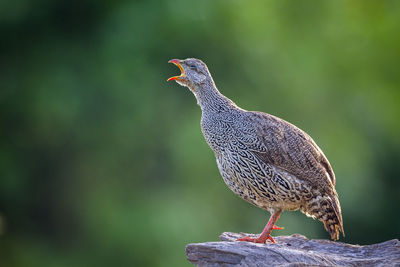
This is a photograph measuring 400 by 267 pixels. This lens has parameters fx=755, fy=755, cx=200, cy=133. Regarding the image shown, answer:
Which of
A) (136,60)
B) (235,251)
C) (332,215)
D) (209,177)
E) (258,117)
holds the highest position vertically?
(136,60)

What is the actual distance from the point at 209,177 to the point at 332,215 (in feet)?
27.8

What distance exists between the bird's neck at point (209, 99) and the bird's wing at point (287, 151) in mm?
438

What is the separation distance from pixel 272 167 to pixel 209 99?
3.95 feet

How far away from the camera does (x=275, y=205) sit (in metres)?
8.43

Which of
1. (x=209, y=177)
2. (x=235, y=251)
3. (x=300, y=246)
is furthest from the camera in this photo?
(x=209, y=177)

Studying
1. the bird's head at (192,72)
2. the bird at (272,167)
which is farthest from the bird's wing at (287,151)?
the bird's head at (192,72)

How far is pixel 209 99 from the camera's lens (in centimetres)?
892

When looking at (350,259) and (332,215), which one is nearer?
(350,259)

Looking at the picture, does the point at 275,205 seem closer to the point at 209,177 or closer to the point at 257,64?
the point at 209,177

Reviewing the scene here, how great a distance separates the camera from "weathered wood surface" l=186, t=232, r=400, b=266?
23.7 ft

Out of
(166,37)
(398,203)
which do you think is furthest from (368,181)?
(166,37)

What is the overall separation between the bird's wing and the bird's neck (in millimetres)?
438

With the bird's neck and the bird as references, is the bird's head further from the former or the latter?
the bird

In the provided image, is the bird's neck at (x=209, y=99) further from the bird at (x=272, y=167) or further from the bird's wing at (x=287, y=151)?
the bird's wing at (x=287, y=151)
